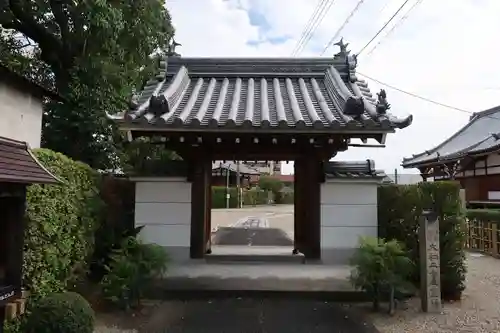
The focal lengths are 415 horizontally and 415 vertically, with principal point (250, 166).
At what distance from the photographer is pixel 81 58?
29.3 feet

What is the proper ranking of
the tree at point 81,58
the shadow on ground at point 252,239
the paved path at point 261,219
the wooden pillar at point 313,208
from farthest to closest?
1. the paved path at point 261,219
2. the shadow on ground at point 252,239
3. the tree at point 81,58
4. the wooden pillar at point 313,208

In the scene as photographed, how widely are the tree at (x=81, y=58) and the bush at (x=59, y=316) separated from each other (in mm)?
5676

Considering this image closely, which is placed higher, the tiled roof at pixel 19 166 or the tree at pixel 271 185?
the tree at pixel 271 185

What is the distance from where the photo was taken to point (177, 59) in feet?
33.0

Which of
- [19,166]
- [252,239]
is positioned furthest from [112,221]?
[252,239]

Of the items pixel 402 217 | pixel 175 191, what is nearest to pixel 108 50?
pixel 175 191

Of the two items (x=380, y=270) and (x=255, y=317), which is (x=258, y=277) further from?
(x=380, y=270)

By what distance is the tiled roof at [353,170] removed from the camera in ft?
26.2

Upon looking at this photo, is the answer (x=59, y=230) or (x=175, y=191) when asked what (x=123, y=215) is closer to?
(x=175, y=191)

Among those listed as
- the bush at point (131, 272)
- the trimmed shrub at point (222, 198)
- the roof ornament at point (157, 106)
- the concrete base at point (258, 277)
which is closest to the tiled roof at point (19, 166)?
the bush at point (131, 272)

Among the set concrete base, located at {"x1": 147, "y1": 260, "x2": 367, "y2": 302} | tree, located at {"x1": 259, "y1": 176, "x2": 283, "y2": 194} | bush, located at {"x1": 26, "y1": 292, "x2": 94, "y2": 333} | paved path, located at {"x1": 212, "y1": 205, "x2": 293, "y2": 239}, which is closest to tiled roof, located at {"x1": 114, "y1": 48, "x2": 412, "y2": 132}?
concrete base, located at {"x1": 147, "y1": 260, "x2": 367, "y2": 302}

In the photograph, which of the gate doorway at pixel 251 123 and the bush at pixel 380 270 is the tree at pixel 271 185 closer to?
the gate doorway at pixel 251 123

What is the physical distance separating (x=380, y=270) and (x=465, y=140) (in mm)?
19048

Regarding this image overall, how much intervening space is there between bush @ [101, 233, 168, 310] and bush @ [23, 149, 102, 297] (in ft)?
1.71
